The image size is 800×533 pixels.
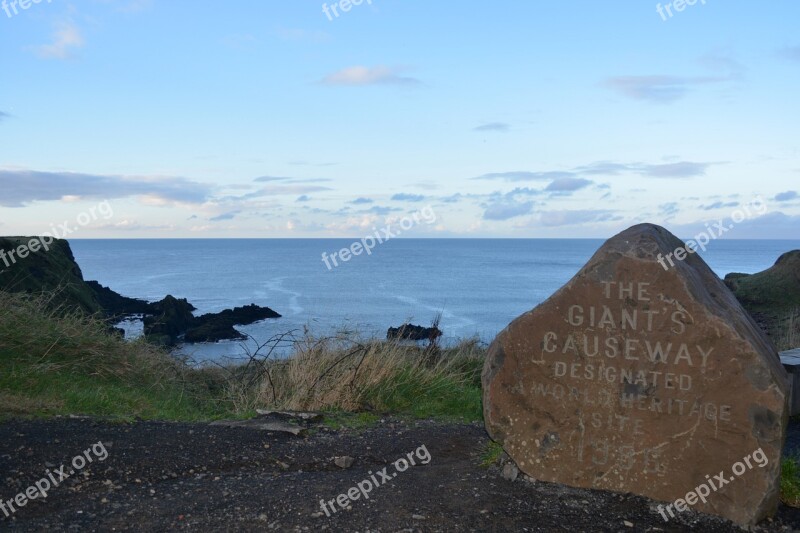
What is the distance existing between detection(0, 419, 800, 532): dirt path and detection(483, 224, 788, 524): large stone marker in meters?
0.23

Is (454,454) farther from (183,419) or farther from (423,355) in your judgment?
(423,355)

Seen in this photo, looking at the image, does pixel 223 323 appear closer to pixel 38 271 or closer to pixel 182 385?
pixel 38 271

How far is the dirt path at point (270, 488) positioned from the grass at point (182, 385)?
900 mm

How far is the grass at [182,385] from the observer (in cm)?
770

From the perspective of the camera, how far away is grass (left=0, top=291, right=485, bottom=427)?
25.2ft

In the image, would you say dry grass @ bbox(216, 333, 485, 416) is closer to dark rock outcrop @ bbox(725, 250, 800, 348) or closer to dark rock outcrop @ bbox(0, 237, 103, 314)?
dark rock outcrop @ bbox(0, 237, 103, 314)

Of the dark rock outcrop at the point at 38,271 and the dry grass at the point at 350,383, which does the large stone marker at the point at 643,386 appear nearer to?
the dry grass at the point at 350,383

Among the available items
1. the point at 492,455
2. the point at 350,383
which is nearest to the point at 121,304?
the point at 350,383

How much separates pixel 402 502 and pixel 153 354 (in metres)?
6.44

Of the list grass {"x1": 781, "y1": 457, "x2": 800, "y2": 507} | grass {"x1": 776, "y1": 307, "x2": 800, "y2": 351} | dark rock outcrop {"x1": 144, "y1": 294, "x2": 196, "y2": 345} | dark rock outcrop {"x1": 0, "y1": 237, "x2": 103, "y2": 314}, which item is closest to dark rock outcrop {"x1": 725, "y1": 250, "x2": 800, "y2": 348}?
grass {"x1": 776, "y1": 307, "x2": 800, "y2": 351}

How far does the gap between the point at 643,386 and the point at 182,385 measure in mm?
6851

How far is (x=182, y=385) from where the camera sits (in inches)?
401

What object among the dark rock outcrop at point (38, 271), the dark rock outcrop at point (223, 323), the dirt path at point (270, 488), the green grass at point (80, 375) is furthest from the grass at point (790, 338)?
the dark rock outcrop at point (223, 323)

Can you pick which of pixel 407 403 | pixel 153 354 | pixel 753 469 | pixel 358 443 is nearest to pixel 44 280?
pixel 153 354
